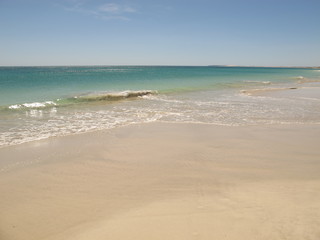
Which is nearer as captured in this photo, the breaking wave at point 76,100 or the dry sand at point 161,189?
the dry sand at point 161,189

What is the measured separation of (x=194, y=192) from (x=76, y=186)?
88.0 inches

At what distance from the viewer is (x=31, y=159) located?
227 inches

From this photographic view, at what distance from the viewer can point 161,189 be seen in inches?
169

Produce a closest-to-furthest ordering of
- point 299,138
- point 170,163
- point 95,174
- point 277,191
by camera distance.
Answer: point 277,191, point 95,174, point 170,163, point 299,138

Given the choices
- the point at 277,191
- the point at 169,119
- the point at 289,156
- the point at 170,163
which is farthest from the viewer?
the point at 169,119

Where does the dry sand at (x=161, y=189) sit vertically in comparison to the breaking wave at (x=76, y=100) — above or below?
below

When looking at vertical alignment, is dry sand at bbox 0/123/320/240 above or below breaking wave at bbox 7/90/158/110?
below

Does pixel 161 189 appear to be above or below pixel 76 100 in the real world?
below

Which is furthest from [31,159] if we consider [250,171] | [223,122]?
[223,122]

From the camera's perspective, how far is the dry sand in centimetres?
316

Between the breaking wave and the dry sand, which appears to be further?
the breaking wave

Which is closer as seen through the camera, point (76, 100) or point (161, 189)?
point (161, 189)

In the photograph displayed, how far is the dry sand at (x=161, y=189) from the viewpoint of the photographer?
124 inches

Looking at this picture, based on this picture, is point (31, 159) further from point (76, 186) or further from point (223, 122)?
point (223, 122)
